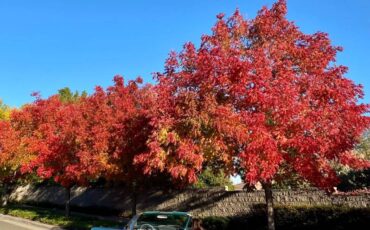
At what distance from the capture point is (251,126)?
10016 mm

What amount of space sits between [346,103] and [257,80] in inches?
96.8

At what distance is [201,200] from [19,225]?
9.27 metres

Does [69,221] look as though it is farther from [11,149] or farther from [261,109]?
[261,109]

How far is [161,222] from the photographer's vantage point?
9359 mm

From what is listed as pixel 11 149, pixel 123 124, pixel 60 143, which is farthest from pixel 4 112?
pixel 123 124

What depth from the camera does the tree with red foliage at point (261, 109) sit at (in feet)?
32.9

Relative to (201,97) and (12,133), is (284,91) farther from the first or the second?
(12,133)

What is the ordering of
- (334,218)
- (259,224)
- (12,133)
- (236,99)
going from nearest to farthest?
(236,99) → (334,218) → (259,224) → (12,133)

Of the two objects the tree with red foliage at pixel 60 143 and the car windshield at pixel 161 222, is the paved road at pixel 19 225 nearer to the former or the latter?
the tree with red foliage at pixel 60 143

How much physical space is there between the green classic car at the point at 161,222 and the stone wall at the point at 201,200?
760 cm

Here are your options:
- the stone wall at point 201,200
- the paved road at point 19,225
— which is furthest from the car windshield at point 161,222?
the paved road at point 19,225

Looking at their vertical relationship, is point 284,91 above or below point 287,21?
below

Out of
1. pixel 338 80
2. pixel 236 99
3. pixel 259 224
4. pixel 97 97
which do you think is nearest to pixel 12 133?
pixel 97 97

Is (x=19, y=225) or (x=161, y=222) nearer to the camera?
(x=161, y=222)
